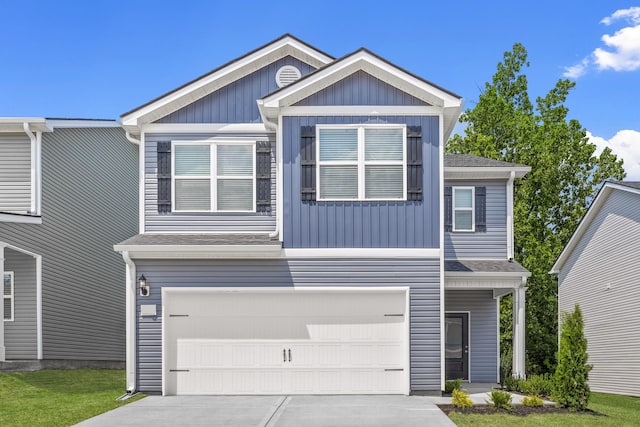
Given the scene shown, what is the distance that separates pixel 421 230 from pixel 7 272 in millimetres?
10847

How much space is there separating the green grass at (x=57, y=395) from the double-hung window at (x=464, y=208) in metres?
9.24

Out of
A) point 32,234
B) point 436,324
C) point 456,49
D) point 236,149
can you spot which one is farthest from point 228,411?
point 456,49

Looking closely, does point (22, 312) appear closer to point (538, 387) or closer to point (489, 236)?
point (489, 236)

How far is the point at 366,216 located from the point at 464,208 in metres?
5.72

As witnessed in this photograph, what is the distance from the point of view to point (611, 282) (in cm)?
2227

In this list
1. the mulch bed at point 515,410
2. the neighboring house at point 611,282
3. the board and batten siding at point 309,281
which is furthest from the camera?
the neighboring house at point 611,282

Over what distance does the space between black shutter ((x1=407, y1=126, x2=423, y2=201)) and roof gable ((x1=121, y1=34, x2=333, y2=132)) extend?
10.2ft

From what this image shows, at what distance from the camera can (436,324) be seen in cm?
1434

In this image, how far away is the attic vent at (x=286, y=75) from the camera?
1616cm

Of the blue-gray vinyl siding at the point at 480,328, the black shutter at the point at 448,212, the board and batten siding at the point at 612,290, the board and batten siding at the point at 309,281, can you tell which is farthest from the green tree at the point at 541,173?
the board and batten siding at the point at 309,281

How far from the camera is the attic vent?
1616 cm

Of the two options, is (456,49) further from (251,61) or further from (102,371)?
(102,371)

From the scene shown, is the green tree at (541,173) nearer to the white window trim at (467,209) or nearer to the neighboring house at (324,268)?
the white window trim at (467,209)

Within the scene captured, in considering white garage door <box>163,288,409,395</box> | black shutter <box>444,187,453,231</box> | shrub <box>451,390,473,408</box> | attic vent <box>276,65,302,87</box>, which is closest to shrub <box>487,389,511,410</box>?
shrub <box>451,390,473,408</box>
